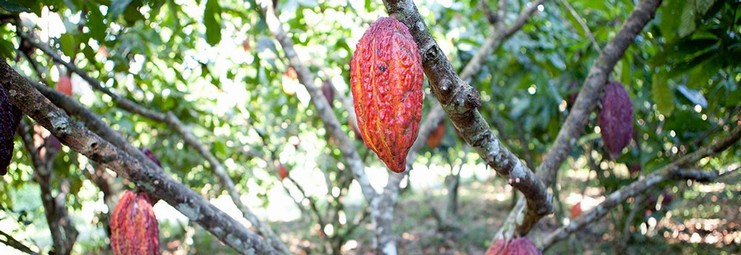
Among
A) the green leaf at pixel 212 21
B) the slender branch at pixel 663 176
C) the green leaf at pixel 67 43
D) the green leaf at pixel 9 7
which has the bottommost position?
the slender branch at pixel 663 176

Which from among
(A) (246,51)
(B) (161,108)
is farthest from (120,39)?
(A) (246,51)

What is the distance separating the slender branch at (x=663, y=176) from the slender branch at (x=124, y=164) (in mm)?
719

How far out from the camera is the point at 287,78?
254 centimetres

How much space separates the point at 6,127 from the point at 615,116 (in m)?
1.24

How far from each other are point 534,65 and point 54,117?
5.83 feet

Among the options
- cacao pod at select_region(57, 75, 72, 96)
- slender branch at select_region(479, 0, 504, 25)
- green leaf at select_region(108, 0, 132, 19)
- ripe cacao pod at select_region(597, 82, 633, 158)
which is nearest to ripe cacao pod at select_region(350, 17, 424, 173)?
green leaf at select_region(108, 0, 132, 19)

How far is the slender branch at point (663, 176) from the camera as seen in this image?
3.93ft

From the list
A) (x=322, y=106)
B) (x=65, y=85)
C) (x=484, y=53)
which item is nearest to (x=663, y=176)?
(x=484, y=53)

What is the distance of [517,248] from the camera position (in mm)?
1167

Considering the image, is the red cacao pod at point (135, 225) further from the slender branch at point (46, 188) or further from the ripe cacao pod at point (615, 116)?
the ripe cacao pod at point (615, 116)

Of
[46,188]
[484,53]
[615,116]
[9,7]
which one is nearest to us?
[9,7]

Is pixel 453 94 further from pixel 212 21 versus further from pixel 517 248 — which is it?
pixel 212 21

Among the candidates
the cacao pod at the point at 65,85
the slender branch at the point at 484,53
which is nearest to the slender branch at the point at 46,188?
the cacao pod at the point at 65,85

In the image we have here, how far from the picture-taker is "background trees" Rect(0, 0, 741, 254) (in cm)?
100
